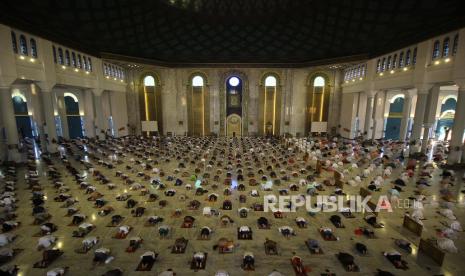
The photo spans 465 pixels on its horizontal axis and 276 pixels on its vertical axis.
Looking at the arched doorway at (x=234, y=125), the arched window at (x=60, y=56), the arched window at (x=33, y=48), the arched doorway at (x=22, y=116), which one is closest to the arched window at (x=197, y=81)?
the arched doorway at (x=234, y=125)

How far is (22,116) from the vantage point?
35469mm

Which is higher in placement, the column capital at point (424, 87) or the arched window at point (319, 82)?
the arched window at point (319, 82)

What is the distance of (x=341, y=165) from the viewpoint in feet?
72.0

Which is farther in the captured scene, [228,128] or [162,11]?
[228,128]

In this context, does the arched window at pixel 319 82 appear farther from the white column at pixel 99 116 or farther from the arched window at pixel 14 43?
the arched window at pixel 14 43

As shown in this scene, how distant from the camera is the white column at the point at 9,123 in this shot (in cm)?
2000

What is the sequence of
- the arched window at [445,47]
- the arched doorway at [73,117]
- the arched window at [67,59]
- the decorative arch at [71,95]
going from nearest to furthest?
the arched window at [445,47], the arched window at [67,59], the decorative arch at [71,95], the arched doorway at [73,117]

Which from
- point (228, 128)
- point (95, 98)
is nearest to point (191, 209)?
point (95, 98)

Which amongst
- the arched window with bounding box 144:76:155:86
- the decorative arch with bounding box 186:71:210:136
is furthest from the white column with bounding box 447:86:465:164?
the arched window with bounding box 144:76:155:86

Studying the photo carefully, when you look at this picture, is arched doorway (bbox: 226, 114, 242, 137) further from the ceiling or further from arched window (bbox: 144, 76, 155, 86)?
arched window (bbox: 144, 76, 155, 86)

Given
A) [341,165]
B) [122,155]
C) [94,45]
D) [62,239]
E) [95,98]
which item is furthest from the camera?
[95,98]

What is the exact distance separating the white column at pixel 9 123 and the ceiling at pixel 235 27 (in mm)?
6113

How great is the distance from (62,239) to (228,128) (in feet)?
114

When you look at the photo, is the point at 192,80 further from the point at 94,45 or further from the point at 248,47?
the point at 94,45
